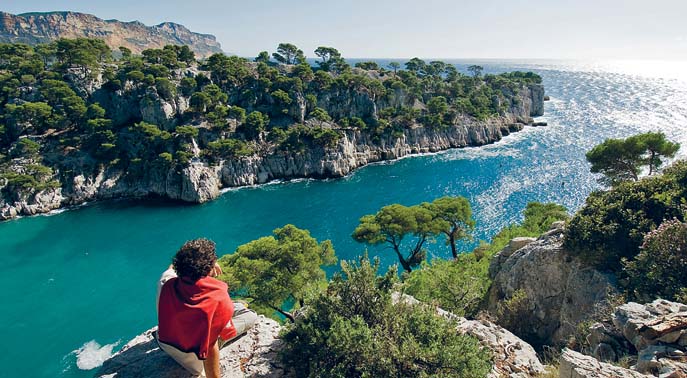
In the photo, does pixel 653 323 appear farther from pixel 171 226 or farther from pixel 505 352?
pixel 171 226

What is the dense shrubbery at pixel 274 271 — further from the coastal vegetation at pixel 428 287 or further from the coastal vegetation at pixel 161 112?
the coastal vegetation at pixel 161 112

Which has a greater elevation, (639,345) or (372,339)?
(372,339)

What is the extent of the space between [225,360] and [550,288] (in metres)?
13.8

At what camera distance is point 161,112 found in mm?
62906

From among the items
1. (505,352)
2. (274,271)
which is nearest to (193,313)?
(505,352)

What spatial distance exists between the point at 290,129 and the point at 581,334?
6435 cm

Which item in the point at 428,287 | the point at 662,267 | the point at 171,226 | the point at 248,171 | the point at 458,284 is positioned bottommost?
the point at 171,226

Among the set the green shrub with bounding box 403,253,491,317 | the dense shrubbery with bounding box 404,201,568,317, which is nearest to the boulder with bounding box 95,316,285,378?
the dense shrubbery with bounding box 404,201,568,317

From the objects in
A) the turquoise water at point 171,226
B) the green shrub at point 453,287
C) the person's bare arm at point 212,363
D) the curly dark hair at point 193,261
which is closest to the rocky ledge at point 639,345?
the green shrub at point 453,287

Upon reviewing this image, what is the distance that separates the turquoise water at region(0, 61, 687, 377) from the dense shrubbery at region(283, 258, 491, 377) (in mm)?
25924

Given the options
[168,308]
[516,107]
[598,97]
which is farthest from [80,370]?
[598,97]

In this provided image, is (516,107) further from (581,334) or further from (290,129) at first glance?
(581,334)

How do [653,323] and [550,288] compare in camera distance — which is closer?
[653,323]

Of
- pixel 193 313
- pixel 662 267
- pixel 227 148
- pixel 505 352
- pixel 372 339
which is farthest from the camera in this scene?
pixel 227 148
